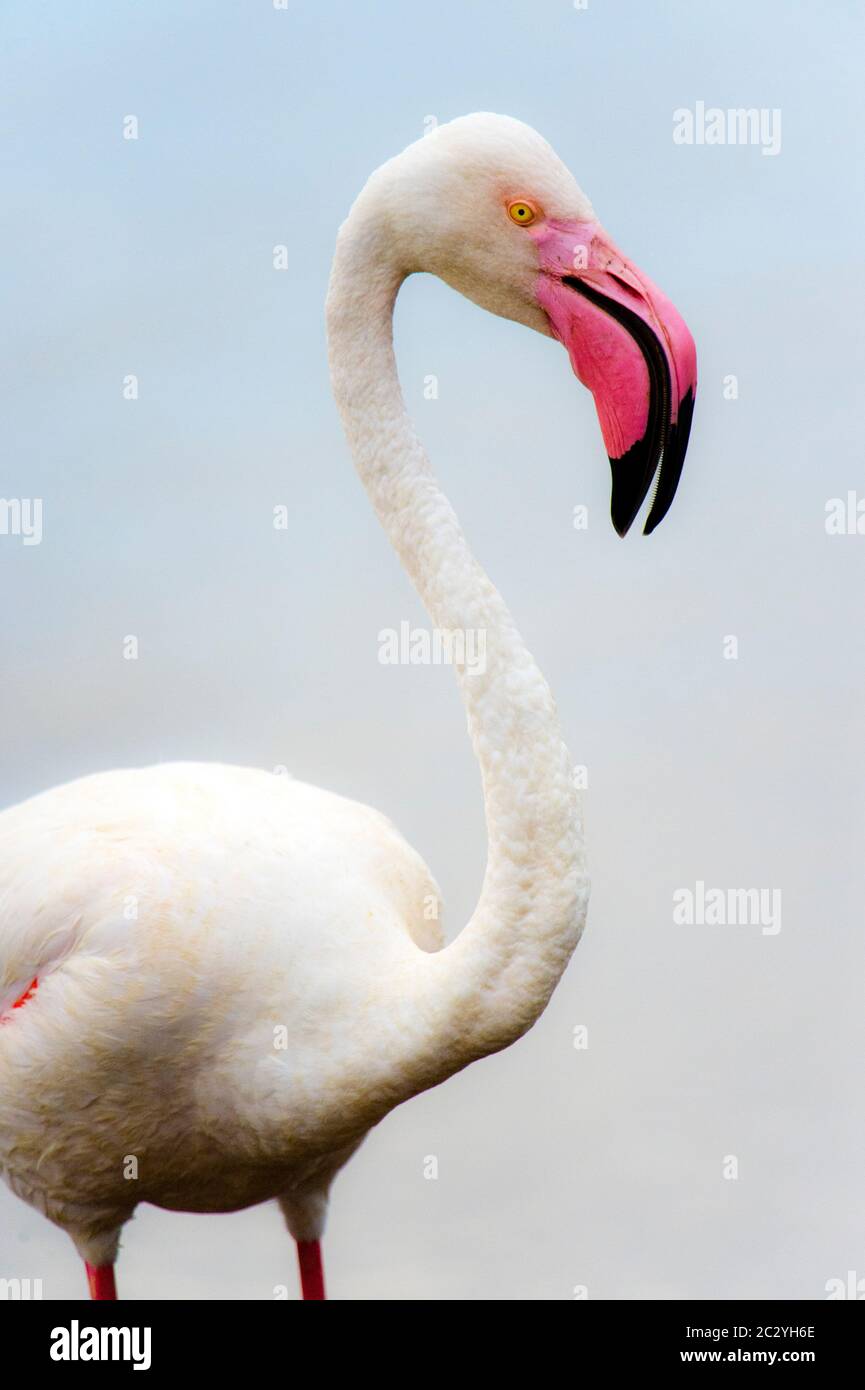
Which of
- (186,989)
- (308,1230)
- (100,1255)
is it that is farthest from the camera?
(308,1230)

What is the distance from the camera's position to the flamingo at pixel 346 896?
2.69 m

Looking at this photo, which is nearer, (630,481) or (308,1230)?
(630,481)

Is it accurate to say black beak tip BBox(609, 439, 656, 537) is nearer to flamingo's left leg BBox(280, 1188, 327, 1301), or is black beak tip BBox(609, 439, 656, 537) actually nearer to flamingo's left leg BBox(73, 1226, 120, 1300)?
flamingo's left leg BBox(280, 1188, 327, 1301)

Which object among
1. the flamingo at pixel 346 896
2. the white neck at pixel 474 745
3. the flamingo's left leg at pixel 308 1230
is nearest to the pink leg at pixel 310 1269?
the flamingo's left leg at pixel 308 1230

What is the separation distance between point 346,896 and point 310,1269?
40.9 inches

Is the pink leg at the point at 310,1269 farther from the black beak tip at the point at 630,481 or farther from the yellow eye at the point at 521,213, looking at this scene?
the yellow eye at the point at 521,213

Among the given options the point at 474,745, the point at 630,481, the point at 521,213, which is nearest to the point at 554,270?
the point at 521,213

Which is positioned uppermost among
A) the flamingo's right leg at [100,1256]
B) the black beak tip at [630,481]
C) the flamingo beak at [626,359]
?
the flamingo beak at [626,359]

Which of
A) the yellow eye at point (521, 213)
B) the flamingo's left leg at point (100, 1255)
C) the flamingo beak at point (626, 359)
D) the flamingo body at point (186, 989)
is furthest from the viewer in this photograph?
the flamingo's left leg at point (100, 1255)

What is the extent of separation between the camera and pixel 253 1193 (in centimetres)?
325

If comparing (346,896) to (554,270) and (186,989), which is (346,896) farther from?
(554,270)

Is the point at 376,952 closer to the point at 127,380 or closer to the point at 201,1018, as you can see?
the point at 201,1018

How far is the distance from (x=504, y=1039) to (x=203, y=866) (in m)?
0.66

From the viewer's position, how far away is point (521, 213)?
9.16 feet
